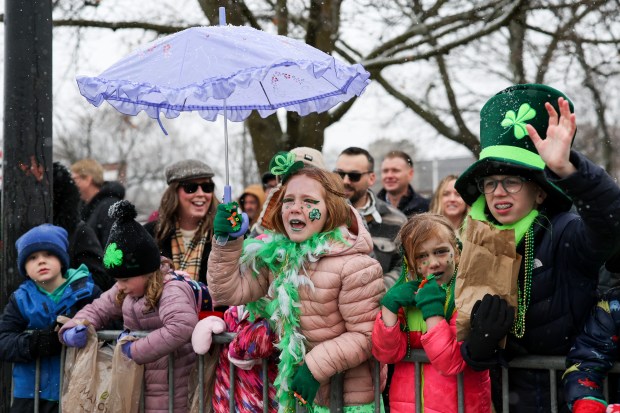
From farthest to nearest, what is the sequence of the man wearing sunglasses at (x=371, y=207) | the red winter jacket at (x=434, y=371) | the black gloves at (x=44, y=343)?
the man wearing sunglasses at (x=371, y=207) → the black gloves at (x=44, y=343) → the red winter jacket at (x=434, y=371)

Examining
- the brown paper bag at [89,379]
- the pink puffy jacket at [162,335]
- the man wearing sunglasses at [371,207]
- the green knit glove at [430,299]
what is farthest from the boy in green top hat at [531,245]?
the brown paper bag at [89,379]

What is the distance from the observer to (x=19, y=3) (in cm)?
491

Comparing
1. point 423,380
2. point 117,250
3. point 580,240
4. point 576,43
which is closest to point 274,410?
point 423,380

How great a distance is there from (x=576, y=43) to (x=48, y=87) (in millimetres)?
8078

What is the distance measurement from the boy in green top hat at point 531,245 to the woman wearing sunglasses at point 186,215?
8.30ft

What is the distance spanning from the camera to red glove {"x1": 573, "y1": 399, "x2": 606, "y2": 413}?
3.14m

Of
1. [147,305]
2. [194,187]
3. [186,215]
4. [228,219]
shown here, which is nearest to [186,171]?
[194,187]

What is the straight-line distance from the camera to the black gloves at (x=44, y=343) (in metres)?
4.94

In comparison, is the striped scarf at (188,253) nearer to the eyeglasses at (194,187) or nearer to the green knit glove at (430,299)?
the eyeglasses at (194,187)

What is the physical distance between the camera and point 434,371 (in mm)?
3756

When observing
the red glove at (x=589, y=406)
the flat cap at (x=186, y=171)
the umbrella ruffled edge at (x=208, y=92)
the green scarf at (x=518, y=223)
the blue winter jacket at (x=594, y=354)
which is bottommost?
the red glove at (x=589, y=406)

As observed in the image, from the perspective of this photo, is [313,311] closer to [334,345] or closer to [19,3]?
[334,345]

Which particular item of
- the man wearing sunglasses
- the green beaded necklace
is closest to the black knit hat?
the man wearing sunglasses

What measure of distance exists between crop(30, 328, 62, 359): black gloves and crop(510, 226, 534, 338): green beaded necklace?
2.94m
